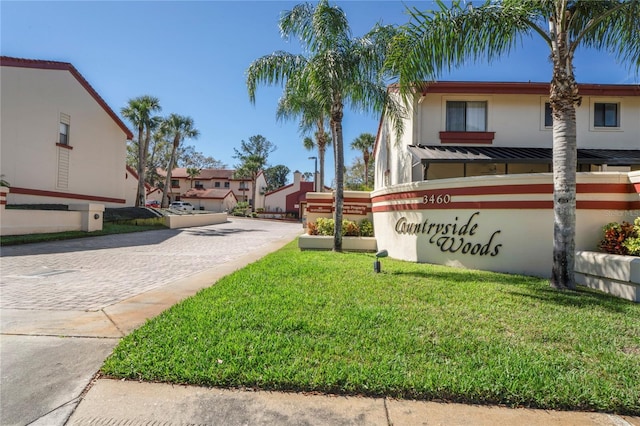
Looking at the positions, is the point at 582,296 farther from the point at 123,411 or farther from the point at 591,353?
the point at 123,411

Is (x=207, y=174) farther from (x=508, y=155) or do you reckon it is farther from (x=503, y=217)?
(x=503, y=217)

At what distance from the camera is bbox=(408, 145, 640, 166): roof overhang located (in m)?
12.0

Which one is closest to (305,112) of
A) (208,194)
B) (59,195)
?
(59,195)

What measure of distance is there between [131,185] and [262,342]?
124 feet

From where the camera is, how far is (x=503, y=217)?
26.3ft

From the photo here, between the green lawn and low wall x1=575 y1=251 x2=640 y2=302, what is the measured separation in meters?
0.43

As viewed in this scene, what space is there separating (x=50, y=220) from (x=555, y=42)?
2095 cm

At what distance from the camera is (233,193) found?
6450 cm

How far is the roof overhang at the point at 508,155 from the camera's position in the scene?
39.3ft

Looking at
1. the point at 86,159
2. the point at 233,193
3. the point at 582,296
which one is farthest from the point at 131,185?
the point at 582,296

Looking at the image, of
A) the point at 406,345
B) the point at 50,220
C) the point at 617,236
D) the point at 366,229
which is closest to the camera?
the point at 406,345

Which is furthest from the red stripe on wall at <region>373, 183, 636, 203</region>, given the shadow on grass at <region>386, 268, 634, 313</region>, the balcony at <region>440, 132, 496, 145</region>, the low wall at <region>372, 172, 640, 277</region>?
the balcony at <region>440, 132, 496, 145</region>

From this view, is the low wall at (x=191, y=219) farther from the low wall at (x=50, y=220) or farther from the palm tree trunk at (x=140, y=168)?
the low wall at (x=50, y=220)

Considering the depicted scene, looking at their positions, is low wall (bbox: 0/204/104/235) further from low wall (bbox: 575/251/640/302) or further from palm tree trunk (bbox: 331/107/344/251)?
low wall (bbox: 575/251/640/302)
